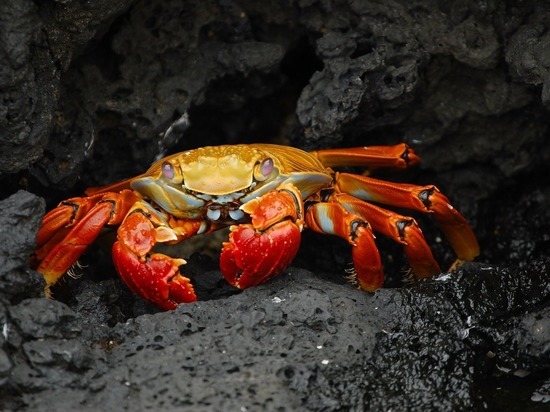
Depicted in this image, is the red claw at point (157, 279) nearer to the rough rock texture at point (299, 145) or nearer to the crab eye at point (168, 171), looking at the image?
the rough rock texture at point (299, 145)

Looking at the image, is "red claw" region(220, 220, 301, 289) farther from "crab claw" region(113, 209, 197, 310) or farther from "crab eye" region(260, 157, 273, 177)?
"crab eye" region(260, 157, 273, 177)

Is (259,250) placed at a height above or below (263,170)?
below

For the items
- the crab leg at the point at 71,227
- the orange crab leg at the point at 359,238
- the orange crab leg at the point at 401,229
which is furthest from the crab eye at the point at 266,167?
the crab leg at the point at 71,227

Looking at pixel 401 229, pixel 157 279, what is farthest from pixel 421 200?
pixel 157 279

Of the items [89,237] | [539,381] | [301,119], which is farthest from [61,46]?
[539,381]

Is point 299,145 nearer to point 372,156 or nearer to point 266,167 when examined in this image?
point 372,156

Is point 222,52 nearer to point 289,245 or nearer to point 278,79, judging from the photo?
point 278,79
